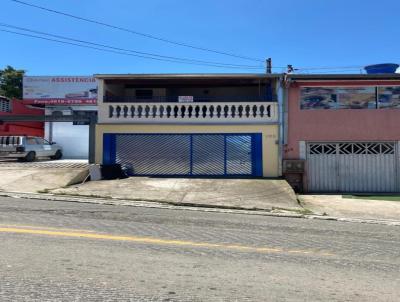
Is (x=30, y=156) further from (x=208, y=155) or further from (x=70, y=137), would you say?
(x=208, y=155)

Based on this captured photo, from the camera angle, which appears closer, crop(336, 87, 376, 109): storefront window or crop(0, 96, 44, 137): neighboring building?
crop(336, 87, 376, 109): storefront window

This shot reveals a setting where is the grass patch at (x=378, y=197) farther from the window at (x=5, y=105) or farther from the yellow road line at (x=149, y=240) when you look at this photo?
the window at (x=5, y=105)

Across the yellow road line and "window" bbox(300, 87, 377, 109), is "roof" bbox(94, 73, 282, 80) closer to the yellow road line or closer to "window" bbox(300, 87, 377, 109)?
"window" bbox(300, 87, 377, 109)

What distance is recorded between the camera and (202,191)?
14.2 m

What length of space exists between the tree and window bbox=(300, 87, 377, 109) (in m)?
35.2

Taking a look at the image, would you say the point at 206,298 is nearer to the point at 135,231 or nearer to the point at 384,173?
the point at 135,231

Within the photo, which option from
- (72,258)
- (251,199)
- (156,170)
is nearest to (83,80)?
(156,170)

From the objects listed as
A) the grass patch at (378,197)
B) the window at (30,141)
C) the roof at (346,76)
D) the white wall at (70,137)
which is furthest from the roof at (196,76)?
the white wall at (70,137)

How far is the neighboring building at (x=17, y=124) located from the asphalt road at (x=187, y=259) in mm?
20309

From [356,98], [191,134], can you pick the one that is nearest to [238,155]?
[191,134]

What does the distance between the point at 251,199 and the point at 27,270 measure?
8.89m

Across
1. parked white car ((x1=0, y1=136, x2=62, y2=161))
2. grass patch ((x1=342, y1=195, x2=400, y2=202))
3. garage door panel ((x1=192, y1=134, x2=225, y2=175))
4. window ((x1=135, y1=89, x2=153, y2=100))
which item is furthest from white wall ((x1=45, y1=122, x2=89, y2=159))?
grass patch ((x1=342, y1=195, x2=400, y2=202))

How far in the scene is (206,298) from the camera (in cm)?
443

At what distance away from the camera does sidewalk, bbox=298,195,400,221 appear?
11742 millimetres
